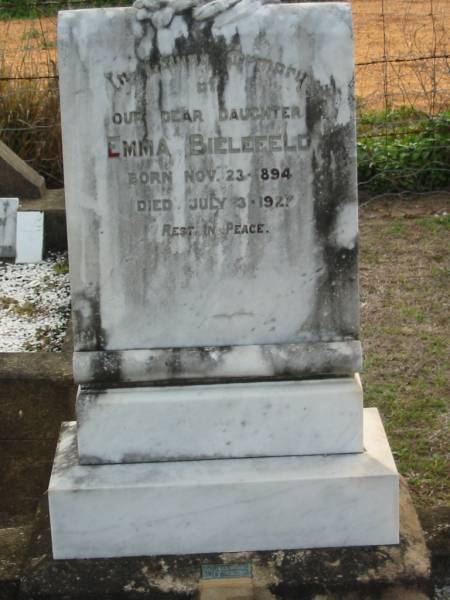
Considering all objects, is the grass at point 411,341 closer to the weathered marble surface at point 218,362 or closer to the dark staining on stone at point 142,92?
the weathered marble surface at point 218,362

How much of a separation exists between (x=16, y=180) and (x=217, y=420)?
2.88 meters

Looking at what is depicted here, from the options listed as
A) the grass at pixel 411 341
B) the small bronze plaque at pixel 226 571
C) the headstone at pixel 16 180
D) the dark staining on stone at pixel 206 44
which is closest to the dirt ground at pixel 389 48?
the grass at pixel 411 341

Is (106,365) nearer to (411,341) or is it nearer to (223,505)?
(223,505)

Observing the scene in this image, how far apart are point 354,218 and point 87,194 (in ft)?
2.35

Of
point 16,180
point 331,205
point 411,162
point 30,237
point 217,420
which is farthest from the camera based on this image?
point 411,162

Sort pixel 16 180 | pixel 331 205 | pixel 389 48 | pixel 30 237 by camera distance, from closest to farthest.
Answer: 1. pixel 331 205
2. pixel 30 237
3. pixel 16 180
4. pixel 389 48

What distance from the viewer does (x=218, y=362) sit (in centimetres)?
301

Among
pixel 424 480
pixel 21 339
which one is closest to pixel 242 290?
pixel 424 480

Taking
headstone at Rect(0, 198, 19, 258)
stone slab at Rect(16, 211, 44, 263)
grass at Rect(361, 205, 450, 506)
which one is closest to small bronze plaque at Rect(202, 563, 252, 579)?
grass at Rect(361, 205, 450, 506)

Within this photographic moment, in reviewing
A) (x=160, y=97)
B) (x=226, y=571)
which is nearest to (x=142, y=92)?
(x=160, y=97)

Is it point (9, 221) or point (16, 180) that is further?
point (16, 180)

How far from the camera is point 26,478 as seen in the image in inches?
157

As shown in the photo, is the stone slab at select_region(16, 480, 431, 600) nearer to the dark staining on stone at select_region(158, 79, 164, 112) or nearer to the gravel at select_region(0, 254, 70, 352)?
the dark staining on stone at select_region(158, 79, 164, 112)

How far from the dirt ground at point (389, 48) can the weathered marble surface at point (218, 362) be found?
4138 millimetres
